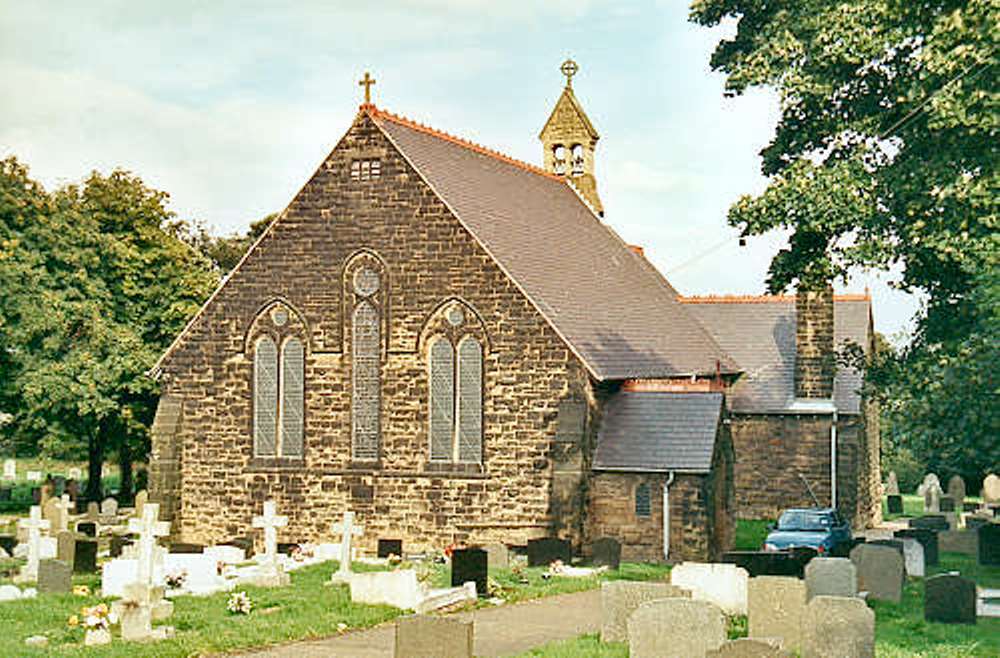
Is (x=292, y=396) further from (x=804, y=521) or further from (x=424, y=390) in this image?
(x=804, y=521)

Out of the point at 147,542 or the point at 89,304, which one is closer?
the point at 147,542

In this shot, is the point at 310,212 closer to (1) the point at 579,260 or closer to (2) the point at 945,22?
(1) the point at 579,260

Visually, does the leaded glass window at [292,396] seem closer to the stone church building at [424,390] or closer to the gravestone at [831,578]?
the stone church building at [424,390]

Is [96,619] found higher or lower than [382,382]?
lower

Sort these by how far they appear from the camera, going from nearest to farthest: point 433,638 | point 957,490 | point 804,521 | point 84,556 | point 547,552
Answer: point 433,638
point 84,556
point 547,552
point 804,521
point 957,490

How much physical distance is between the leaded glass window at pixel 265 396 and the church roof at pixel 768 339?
18228 mm

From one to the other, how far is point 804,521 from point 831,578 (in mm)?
11268

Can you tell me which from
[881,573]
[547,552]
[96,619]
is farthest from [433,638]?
[547,552]

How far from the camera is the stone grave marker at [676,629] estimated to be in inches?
664

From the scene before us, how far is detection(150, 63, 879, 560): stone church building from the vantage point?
33250mm

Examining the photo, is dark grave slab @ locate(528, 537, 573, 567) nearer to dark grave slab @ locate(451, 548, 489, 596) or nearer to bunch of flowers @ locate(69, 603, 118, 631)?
dark grave slab @ locate(451, 548, 489, 596)

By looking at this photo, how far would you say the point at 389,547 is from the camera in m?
32.7

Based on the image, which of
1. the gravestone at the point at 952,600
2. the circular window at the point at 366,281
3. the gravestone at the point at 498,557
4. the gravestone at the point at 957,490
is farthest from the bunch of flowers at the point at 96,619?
the gravestone at the point at 957,490

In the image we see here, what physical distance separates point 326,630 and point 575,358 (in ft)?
43.0
